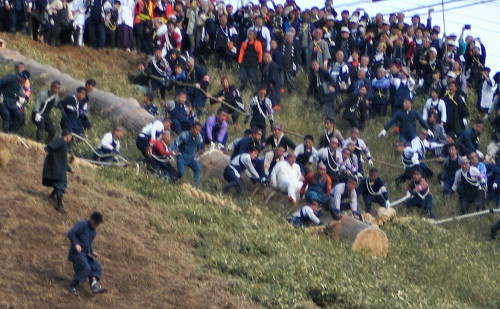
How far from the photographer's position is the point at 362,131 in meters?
31.7

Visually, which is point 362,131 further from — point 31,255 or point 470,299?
point 31,255

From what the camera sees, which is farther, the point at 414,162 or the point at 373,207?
the point at 414,162

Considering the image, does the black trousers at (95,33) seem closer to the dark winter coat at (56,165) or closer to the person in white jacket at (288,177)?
the person in white jacket at (288,177)

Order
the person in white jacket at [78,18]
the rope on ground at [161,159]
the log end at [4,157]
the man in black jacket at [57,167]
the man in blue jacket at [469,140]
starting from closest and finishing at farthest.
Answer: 1. the man in black jacket at [57,167]
2. the log end at [4,157]
3. the rope on ground at [161,159]
4. the man in blue jacket at [469,140]
5. the person in white jacket at [78,18]

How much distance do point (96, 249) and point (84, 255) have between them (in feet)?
5.90

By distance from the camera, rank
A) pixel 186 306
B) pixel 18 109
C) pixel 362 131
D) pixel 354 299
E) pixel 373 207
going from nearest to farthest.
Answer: pixel 186 306 < pixel 354 299 < pixel 18 109 < pixel 373 207 < pixel 362 131

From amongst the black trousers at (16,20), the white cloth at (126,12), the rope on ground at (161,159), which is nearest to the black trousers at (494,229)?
the rope on ground at (161,159)

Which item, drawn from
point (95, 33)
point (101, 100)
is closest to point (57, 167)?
point (101, 100)

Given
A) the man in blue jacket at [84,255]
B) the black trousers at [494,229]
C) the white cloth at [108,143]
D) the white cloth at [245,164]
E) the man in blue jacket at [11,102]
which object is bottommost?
the black trousers at [494,229]

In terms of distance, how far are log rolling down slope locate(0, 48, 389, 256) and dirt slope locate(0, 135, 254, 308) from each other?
3504 mm

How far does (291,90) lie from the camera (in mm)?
33625

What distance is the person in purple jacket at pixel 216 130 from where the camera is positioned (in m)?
26.8

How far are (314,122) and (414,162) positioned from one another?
176 inches

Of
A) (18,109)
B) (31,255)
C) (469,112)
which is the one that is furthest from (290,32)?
(31,255)
